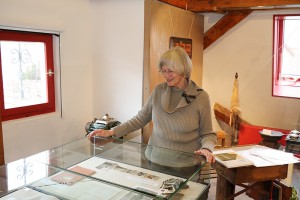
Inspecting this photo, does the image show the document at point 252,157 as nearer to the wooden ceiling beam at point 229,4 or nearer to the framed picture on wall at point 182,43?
the framed picture on wall at point 182,43

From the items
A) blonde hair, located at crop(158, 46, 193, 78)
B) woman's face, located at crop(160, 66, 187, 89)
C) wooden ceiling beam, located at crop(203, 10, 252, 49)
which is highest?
wooden ceiling beam, located at crop(203, 10, 252, 49)

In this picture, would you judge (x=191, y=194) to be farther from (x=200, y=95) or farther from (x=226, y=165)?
(x=200, y=95)

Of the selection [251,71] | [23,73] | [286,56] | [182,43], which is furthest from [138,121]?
[286,56]

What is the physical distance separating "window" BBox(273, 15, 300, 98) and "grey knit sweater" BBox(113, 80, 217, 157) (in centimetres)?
251

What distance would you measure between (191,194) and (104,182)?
376 millimetres

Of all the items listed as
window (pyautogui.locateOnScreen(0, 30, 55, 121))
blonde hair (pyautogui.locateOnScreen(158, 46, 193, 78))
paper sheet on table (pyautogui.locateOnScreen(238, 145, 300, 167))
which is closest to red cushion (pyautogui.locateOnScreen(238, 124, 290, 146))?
paper sheet on table (pyautogui.locateOnScreen(238, 145, 300, 167))

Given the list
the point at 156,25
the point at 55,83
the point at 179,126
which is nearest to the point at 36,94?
the point at 55,83

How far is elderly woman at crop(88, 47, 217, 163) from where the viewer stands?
66.9 inches

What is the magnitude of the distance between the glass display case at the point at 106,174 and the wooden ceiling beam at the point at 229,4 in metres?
2.24

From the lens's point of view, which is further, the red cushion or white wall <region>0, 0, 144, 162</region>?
the red cushion

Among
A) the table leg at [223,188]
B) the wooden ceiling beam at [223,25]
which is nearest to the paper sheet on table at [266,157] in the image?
the table leg at [223,188]

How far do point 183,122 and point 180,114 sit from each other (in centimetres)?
5

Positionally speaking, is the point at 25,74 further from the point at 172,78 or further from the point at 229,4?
the point at 229,4

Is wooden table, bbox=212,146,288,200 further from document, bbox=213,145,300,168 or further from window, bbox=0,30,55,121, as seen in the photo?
window, bbox=0,30,55,121
